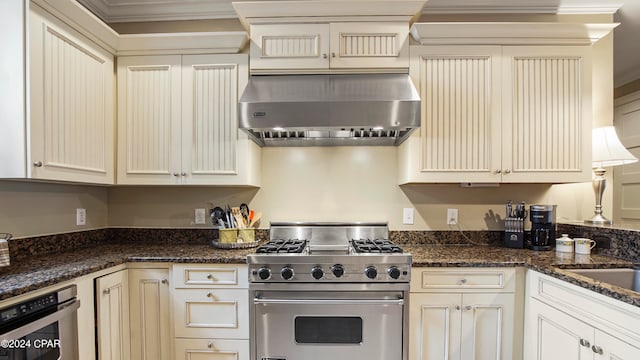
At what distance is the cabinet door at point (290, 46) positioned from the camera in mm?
1896

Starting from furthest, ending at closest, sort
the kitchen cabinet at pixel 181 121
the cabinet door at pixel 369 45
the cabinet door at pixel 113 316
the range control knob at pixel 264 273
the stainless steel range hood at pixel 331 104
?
the kitchen cabinet at pixel 181 121 → the cabinet door at pixel 369 45 → the stainless steel range hood at pixel 331 104 → the range control knob at pixel 264 273 → the cabinet door at pixel 113 316

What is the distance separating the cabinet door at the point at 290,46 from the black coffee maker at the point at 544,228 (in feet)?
5.54

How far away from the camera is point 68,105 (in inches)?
64.1

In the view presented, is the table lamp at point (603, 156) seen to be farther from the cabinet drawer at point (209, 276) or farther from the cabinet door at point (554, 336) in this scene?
the cabinet drawer at point (209, 276)

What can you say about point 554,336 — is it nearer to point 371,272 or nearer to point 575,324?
point 575,324

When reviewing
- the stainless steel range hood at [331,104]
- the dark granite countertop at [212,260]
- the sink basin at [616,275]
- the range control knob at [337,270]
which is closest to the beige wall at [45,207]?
the dark granite countertop at [212,260]

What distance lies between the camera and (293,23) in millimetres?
1897

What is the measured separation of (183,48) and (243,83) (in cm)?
46

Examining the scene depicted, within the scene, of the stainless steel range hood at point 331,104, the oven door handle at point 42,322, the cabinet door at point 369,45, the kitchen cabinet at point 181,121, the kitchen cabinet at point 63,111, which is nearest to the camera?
the oven door handle at point 42,322

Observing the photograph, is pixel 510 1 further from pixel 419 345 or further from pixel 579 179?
pixel 419 345

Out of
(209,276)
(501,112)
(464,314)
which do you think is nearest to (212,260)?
(209,276)

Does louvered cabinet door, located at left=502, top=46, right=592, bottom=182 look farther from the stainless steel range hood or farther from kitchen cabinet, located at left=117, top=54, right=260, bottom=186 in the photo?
kitchen cabinet, located at left=117, top=54, right=260, bottom=186

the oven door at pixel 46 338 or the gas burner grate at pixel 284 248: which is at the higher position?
the gas burner grate at pixel 284 248

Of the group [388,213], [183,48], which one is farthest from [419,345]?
[183,48]
